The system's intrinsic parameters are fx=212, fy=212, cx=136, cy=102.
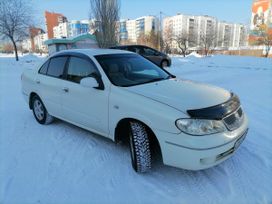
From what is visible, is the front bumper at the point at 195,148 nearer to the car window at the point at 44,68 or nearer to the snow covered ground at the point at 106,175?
the snow covered ground at the point at 106,175

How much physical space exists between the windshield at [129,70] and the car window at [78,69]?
183 mm

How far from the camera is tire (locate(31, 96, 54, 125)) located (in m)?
4.38

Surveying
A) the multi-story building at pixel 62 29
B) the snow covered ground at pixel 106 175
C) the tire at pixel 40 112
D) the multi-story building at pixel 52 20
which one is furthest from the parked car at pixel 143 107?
the multi-story building at pixel 62 29

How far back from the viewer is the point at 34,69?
455 cm

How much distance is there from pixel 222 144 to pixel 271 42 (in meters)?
43.9

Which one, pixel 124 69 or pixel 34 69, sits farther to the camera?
pixel 34 69

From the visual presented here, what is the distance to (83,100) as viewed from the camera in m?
3.28

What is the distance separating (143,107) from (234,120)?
3.60ft

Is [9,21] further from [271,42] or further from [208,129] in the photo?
[271,42]

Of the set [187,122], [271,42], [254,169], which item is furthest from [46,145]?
[271,42]

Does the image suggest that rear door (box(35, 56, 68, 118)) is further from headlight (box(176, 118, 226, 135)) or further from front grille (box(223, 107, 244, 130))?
front grille (box(223, 107, 244, 130))

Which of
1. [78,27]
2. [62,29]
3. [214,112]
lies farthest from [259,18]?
[62,29]

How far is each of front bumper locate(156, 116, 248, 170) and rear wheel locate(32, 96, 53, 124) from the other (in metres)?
2.88

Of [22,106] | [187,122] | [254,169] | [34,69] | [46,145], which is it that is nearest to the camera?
[187,122]
